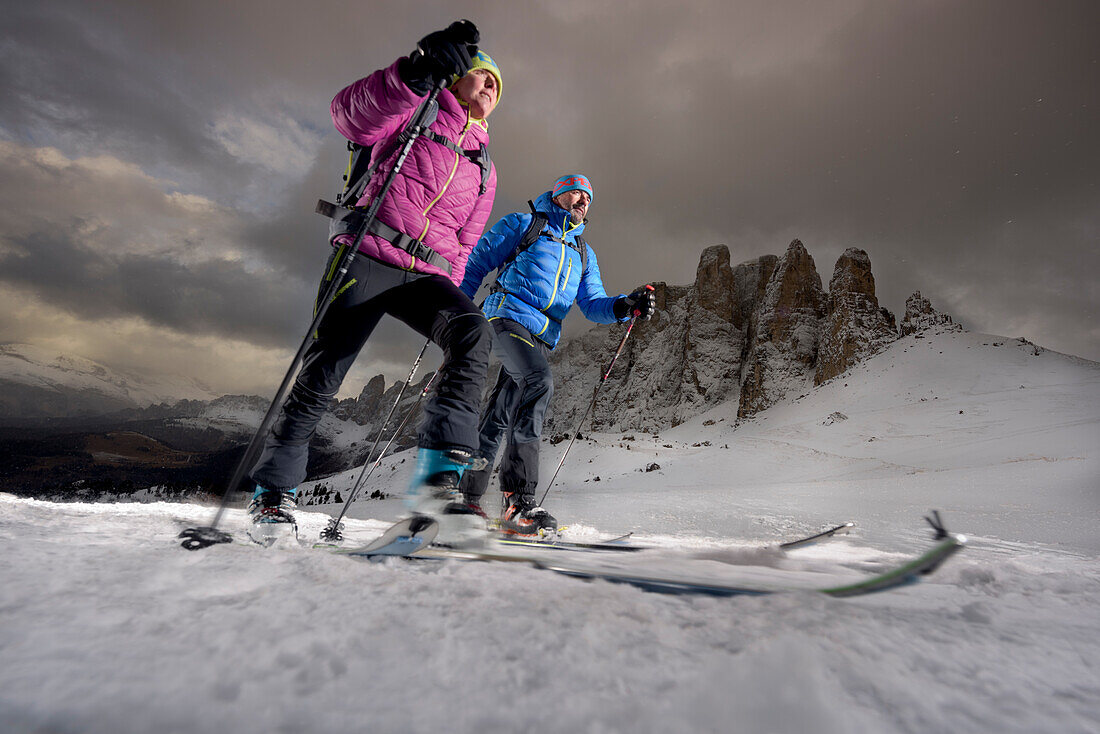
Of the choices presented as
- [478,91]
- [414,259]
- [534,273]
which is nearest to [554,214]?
[534,273]

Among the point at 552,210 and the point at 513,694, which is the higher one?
Answer: the point at 552,210

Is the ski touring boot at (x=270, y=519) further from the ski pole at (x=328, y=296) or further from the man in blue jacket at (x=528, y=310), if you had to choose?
the man in blue jacket at (x=528, y=310)

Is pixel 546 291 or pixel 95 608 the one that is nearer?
pixel 95 608

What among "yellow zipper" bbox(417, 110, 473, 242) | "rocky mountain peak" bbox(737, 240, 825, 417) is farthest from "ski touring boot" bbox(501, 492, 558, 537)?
"rocky mountain peak" bbox(737, 240, 825, 417)

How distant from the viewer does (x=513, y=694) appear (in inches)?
18.5

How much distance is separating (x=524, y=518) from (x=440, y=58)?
265 cm

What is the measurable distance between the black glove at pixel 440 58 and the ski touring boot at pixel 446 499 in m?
1.67

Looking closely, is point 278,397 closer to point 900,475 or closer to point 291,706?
point 291,706

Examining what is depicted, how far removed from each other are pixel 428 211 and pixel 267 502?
1544 millimetres

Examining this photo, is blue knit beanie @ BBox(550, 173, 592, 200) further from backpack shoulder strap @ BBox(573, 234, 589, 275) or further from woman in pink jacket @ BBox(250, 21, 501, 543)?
woman in pink jacket @ BBox(250, 21, 501, 543)

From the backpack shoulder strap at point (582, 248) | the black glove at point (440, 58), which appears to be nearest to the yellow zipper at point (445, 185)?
the black glove at point (440, 58)

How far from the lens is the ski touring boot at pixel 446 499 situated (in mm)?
1495

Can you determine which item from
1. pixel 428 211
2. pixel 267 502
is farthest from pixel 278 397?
pixel 428 211

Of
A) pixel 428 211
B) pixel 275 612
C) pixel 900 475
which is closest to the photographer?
pixel 275 612
